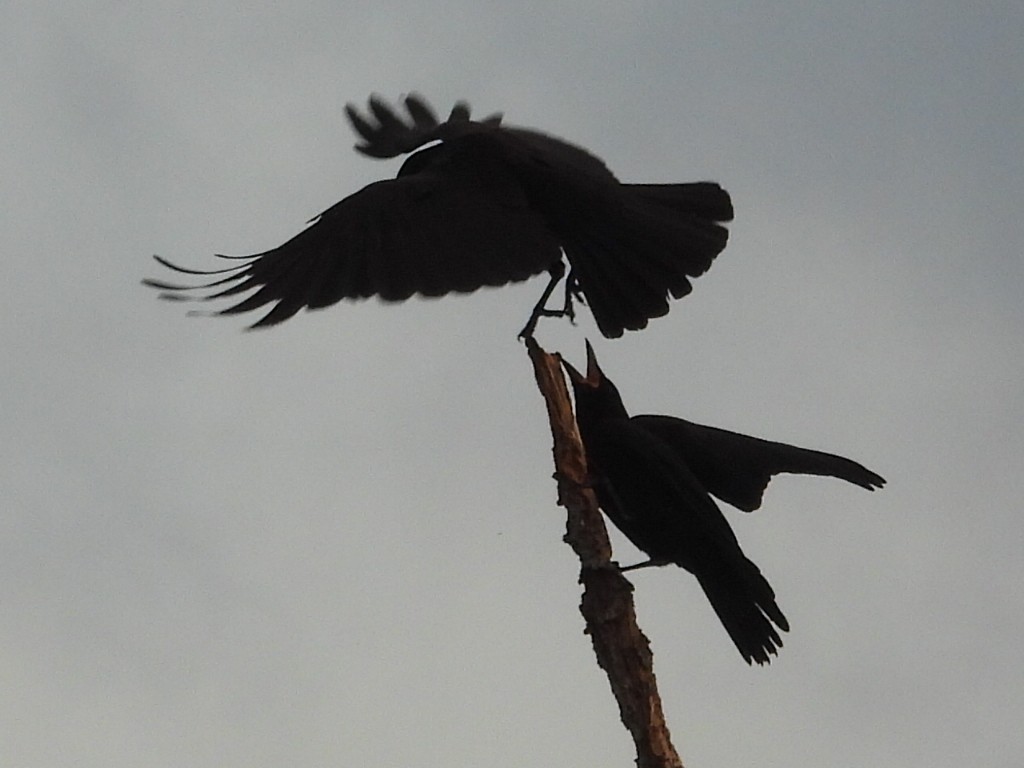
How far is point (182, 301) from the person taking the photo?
6387 millimetres

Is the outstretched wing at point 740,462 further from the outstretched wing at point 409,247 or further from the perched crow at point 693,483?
the outstretched wing at point 409,247

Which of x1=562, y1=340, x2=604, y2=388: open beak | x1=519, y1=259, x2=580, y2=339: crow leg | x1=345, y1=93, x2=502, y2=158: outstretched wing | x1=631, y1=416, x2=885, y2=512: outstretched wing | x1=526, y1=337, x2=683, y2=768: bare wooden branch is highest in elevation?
x1=345, y1=93, x2=502, y2=158: outstretched wing

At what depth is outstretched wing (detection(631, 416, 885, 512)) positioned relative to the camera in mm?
6277

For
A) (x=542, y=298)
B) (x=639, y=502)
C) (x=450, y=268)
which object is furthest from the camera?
(x=542, y=298)

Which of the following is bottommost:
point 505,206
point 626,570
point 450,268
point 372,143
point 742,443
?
point 626,570

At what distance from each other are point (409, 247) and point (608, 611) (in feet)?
6.45

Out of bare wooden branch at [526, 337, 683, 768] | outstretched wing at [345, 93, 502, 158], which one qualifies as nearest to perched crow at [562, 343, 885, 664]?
bare wooden branch at [526, 337, 683, 768]

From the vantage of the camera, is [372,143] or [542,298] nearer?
[542,298]

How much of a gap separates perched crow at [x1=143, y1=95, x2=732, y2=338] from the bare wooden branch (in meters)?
0.85

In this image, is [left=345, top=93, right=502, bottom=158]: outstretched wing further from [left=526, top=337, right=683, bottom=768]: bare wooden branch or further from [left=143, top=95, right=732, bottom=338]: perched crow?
[left=526, top=337, right=683, bottom=768]: bare wooden branch

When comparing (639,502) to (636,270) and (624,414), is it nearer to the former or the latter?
(624,414)

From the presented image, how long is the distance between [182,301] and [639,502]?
1911 millimetres

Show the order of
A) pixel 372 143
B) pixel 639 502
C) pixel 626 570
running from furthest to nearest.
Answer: pixel 372 143 → pixel 639 502 → pixel 626 570

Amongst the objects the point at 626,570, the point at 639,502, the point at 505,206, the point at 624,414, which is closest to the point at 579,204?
the point at 505,206
